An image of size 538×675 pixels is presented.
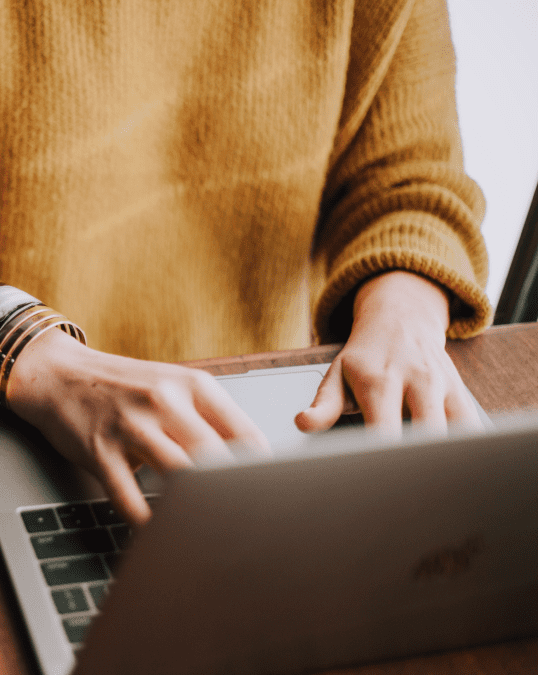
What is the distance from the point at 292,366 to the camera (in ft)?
1.37

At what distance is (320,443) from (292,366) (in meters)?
0.29

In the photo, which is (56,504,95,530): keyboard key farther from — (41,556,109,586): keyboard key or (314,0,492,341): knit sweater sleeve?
(314,0,492,341): knit sweater sleeve

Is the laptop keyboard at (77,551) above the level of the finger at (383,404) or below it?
below

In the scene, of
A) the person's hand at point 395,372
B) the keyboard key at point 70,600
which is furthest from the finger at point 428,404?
the keyboard key at point 70,600

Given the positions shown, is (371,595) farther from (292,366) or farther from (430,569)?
(292,366)

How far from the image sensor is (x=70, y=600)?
23cm

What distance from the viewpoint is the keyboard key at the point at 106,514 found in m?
0.27

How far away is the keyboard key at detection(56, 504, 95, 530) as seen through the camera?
0.27 m

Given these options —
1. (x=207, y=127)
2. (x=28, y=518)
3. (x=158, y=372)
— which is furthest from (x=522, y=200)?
(x=28, y=518)

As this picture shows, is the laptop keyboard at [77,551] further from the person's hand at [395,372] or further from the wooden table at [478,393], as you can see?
the person's hand at [395,372]

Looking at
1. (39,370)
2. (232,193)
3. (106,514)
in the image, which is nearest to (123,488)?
(106,514)

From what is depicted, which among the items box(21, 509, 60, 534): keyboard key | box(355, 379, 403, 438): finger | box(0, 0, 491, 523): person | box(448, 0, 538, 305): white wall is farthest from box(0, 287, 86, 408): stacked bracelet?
box(448, 0, 538, 305): white wall

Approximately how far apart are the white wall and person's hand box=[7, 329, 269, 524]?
0.70 m

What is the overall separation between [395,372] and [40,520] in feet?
0.78
